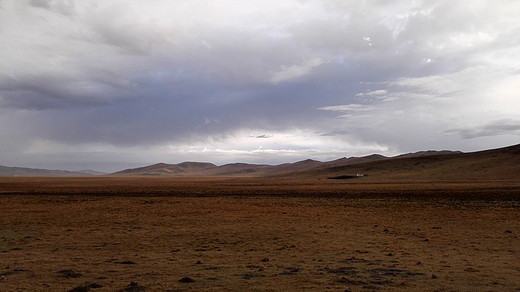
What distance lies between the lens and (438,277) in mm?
8500

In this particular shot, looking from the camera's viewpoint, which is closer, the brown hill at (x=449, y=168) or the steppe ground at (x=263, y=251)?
the steppe ground at (x=263, y=251)

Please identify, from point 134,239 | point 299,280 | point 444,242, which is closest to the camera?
point 299,280

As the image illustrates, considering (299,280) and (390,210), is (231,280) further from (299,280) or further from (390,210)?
(390,210)

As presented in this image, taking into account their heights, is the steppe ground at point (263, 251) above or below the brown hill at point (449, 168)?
below

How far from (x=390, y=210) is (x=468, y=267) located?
44.9 feet

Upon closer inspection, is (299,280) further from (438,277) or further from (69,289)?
(69,289)

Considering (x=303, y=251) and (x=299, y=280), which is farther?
(x=303, y=251)

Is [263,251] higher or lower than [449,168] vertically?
lower

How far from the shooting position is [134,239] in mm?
14141

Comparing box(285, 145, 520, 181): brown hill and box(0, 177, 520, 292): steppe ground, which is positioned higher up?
box(285, 145, 520, 181): brown hill

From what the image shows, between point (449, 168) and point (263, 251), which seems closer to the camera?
point (263, 251)

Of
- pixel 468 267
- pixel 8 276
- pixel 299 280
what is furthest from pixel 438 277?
pixel 8 276

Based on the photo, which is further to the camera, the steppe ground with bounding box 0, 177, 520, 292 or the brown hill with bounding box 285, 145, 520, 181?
the brown hill with bounding box 285, 145, 520, 181

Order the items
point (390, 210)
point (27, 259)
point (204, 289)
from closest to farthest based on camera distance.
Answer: point (204, 289)
point (27, 259)
point (390, 210)
